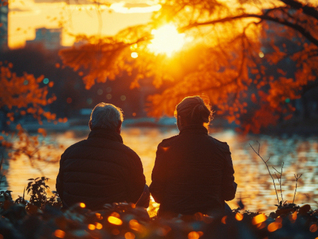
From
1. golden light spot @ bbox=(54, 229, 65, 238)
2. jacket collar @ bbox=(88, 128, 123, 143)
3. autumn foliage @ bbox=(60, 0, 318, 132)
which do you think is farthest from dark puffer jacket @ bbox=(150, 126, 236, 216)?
autumn foliage @ bbox=(60, 0, 318, 132)

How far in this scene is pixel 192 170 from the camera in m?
3.91

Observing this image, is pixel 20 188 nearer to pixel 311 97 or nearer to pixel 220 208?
pixel 220 208

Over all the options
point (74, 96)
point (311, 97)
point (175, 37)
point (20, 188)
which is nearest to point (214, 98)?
point (175, 37)

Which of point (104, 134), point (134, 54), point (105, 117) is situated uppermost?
point (134, 54)

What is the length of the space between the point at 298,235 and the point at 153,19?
665 centimetres

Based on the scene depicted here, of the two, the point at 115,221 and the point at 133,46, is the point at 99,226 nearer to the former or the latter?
the point at 115,221

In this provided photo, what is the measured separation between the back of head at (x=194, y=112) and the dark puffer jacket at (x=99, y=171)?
20.9 inches

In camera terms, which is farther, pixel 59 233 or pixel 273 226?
pixel 273 226

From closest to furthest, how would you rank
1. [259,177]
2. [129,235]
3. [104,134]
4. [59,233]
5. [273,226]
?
[59,233]
[129,235]
[273,226]
[104,134]
[259,177]

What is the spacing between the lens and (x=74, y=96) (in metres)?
62.5

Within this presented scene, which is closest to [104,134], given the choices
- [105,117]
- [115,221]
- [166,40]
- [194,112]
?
[105,117]

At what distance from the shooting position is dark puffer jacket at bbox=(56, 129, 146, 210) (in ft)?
12.7

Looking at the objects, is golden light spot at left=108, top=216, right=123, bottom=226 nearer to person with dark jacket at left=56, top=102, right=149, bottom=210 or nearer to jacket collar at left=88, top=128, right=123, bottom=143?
person with dark jacket at left=56, top=102, right=149, bottom=210

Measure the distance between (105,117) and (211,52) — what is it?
567 centimetres
